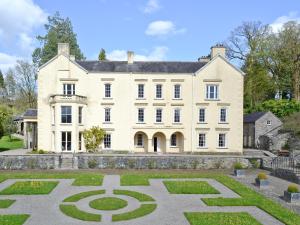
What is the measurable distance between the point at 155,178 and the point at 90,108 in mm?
18325

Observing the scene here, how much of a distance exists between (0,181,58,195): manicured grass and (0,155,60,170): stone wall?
8.60 m

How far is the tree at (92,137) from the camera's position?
41.6 meters

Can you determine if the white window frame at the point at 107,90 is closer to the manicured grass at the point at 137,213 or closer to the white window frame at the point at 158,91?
the white window frame at the point at 158,91

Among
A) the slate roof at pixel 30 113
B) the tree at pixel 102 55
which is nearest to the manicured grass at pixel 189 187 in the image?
the slate roof at pixel 30 113

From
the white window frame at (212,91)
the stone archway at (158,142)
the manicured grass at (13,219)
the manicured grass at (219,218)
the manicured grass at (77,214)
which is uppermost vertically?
the white window frame at (212,91)

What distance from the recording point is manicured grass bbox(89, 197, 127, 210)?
18094 mm

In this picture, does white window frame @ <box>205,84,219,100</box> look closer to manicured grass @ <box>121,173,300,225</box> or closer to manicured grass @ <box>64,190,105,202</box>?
manicured grass @ <box>121,173,300,225</box>

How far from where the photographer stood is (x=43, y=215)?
16438 mm

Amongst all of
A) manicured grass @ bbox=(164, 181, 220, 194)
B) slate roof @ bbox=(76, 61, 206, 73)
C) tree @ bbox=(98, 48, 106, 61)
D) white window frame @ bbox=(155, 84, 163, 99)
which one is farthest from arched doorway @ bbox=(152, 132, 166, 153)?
tree @ bbox=(98, 48, 106, 61)

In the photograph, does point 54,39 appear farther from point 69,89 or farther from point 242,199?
point 242,199

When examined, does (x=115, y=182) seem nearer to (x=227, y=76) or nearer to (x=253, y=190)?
(x=253, y=190)

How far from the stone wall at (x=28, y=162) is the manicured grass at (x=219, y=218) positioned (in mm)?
20719

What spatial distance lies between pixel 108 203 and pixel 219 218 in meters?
6.58

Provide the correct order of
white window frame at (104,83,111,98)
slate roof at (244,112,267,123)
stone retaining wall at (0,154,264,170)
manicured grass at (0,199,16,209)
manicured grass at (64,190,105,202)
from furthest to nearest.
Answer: slate roof at (244,112,267,123) < white window frame at (104,83,111,98) < stone retaining wall at (0,154,264,170) < manicured grass at (64,190,105,202) < manicured grass at (0,199,16,209)
